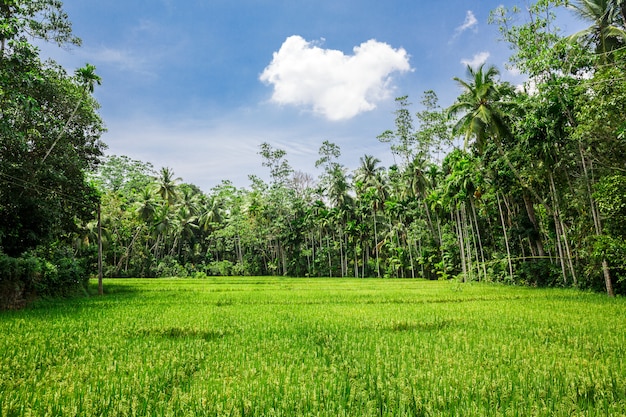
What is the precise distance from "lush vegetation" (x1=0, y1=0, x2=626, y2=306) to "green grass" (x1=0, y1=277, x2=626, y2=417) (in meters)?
6.48

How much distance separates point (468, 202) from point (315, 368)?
28384 mm

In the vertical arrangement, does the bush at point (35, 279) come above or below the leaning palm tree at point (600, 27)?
A: below

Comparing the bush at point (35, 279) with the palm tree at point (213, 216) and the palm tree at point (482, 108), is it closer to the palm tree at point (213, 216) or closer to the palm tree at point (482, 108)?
the palm tree at point (482, 108)

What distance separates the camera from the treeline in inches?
524

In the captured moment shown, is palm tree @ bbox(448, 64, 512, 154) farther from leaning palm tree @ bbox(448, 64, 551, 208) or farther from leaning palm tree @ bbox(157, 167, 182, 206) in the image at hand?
leaning palm tree @ bbox(157, 167, 182, 206)

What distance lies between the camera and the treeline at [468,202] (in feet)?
43.7

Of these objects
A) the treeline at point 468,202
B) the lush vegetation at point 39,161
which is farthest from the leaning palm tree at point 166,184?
the lush vegetation at point 39,161

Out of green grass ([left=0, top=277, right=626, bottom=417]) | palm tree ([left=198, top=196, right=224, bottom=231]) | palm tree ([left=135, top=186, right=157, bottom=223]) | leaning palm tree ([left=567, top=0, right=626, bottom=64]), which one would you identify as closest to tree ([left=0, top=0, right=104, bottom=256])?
green grass ([left=0, top=277, right=626, bottom=417])

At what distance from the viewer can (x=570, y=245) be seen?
21.3 m

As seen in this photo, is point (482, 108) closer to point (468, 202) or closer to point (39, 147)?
point (468, 202)

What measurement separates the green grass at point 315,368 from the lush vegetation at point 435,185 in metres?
6.48

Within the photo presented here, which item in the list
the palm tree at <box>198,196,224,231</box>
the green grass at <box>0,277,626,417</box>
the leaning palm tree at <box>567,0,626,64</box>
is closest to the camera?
the green grass at <box>0,277,626,417</box>

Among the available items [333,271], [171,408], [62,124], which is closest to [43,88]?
[62,124]

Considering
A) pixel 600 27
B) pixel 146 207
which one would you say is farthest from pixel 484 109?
pixel 146 207
